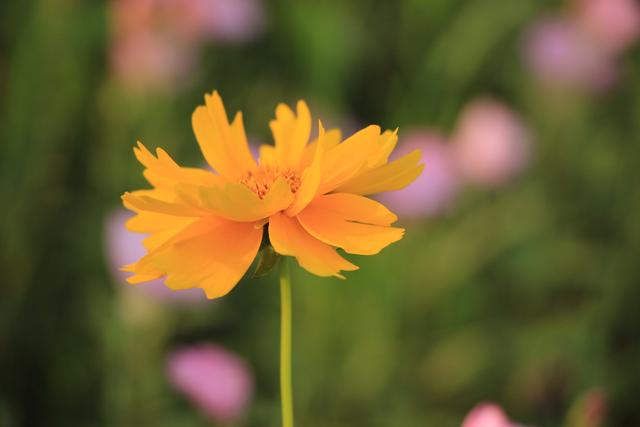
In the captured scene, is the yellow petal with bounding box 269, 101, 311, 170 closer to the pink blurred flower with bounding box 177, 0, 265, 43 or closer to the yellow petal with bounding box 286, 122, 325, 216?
the yellow petal with bounding box 286, 122, 325, 216

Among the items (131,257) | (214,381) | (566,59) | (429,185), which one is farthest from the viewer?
(566,59)

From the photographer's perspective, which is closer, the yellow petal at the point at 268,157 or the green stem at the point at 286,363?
the green stem at the point at 286,363

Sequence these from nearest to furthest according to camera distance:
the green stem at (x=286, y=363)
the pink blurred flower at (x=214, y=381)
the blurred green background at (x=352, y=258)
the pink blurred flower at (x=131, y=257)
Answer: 1. the green stem at (x=286, y=363)
2. the pink blurred flower at (x=214, y=381)
3. the pink blurred flower at (x=131, y=257)
4. the blurred green background at (x=352, y=258)

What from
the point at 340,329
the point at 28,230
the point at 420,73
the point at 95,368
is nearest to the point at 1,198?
the point at 28,230

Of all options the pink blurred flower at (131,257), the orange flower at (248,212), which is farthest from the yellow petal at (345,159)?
the pink blurred flower at (131,257)

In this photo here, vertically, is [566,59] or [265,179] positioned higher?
[566,59]

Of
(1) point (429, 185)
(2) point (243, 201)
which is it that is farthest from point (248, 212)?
(1) point (429, 185)

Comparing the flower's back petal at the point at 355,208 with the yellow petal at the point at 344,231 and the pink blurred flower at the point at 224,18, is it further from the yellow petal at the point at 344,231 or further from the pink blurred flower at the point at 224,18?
the pink blurred flower at the point at 224,18

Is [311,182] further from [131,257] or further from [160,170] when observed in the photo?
[131,257]
